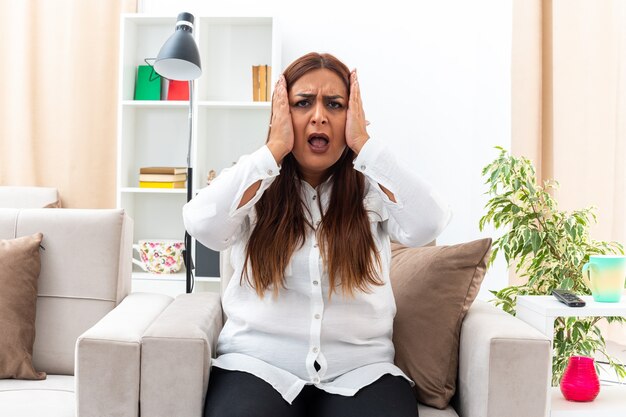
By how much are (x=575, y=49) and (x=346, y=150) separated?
6.15 ft

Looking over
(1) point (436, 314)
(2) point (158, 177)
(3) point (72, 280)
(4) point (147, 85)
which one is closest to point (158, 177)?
(2) point (158, 177)

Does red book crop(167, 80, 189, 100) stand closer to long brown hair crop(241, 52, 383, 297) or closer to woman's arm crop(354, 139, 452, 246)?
long brown hair crop(241, 52, 383, 297)

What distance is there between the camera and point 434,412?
1616 mm

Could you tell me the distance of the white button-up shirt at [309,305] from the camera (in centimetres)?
154

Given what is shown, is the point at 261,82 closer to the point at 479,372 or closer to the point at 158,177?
the point at 158,177

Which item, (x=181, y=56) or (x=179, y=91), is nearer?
(x=181, y=56)

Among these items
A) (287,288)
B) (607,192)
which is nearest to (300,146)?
(287,288)

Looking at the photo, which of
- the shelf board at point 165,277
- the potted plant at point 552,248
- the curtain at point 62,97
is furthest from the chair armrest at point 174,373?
the curtain at point 62,97

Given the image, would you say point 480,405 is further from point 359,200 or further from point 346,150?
point 346,150

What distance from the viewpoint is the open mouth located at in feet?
5.39

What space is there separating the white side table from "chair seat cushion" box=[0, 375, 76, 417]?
3.65 ft

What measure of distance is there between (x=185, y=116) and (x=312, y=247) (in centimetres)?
238

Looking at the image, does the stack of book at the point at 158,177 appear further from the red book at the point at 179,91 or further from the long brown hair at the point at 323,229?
the long brown hair at the point at 323,229

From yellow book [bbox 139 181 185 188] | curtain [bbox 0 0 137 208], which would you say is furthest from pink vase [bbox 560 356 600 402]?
curtain [bbox 0 0 137 208]
